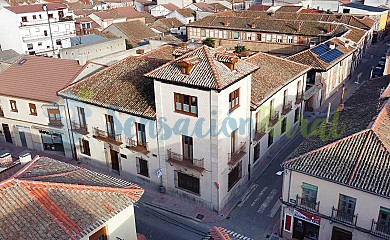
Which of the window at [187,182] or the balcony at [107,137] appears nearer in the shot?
the window at [187,182]

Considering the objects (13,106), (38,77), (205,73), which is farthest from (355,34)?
(13,106)

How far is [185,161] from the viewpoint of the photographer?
3169 cm

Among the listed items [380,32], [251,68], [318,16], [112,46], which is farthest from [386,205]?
[380,32]

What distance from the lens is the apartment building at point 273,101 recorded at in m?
35.7

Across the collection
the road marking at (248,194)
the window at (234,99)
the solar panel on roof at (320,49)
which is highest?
the window at (234,99)

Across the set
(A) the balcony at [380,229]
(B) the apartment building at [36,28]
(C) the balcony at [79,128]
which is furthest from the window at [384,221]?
(B) the apartment building at [36,28]

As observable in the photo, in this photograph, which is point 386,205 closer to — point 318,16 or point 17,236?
point 17,236

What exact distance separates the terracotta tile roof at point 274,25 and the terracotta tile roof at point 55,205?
187ft

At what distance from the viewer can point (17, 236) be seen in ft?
57.0

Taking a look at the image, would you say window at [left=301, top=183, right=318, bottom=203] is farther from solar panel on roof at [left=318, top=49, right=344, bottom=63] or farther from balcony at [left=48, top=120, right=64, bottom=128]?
solar panel on roof at [left=318, top=49, right=344, bottom=63]

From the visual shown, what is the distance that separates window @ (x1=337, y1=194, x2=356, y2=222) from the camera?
25.0m

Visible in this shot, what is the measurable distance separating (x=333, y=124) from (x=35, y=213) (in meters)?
24.0

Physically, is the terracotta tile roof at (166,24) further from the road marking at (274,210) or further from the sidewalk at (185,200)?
the road marking at (274,210)

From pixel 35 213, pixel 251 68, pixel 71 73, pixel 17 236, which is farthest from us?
pixel 71 73
